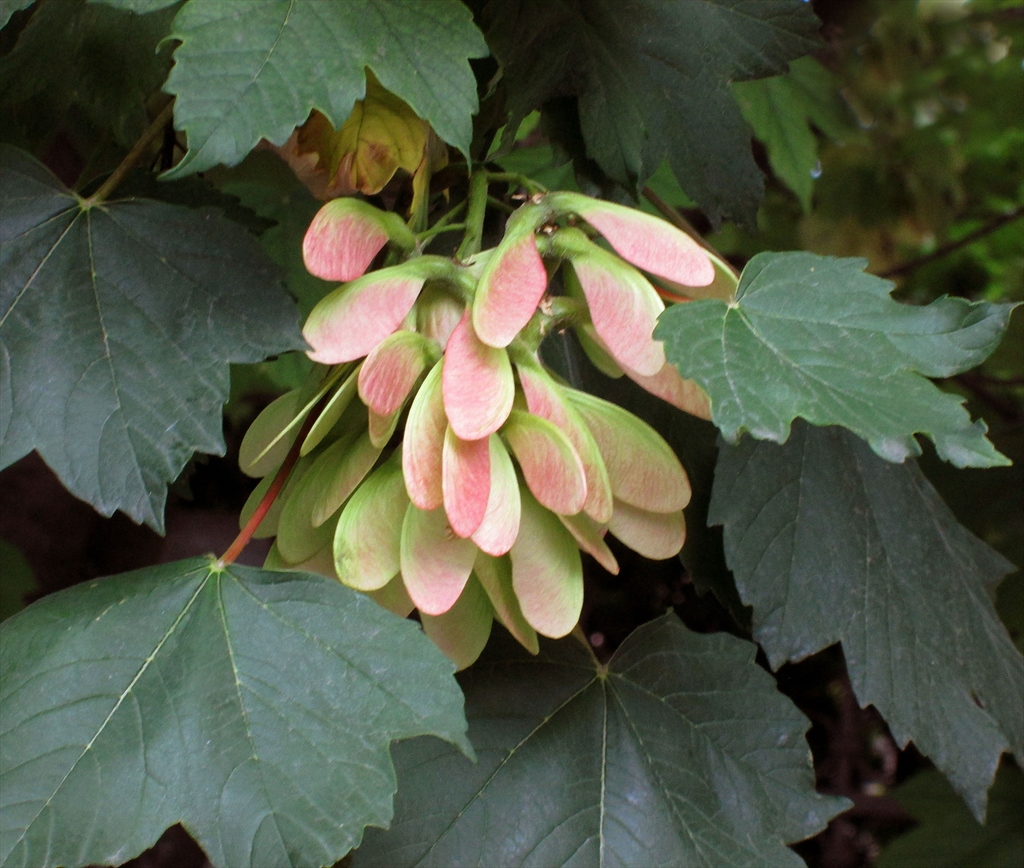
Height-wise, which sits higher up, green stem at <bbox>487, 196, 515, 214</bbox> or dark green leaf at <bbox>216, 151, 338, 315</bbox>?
green stem at <bbox>487, 196, 515, 214</bbox>

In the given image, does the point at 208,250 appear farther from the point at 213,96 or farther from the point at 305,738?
the point at 305,738

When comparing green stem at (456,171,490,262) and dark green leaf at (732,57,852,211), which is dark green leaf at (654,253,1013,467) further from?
dark green leaf at (732,57,852,211)

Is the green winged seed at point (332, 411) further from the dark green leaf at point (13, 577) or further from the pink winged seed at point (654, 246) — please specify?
the dark green leaf at point (13, 577)

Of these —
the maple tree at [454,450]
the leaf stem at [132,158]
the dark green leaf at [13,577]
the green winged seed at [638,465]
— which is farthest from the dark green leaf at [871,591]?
the dark green leaf at [13,577]

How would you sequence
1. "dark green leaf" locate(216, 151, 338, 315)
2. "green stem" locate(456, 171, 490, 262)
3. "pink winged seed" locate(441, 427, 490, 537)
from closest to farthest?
"pink winged seed" locate(441, 427, 490, 537)
"green stem" locate(456, 171, 490, 262)
"dark green leaf" locate(216, 151, 338, 315)

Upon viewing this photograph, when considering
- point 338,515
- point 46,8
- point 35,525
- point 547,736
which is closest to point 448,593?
point 338,515

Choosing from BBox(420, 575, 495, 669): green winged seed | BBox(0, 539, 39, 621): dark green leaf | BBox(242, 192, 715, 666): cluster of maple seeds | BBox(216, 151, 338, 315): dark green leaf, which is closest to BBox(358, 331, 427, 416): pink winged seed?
BBox(242, 192, 715, 666): cluster of maple seeds
